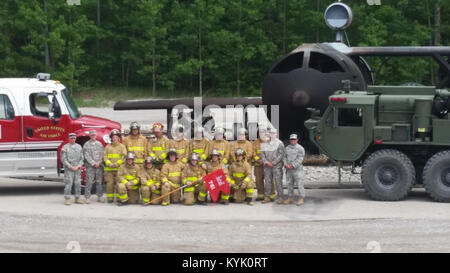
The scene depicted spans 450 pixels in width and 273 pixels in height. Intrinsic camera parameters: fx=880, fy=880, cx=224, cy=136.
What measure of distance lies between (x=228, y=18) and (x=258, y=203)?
3992cm

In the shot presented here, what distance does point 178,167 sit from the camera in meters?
17.2

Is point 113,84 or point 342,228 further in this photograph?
point 113,84

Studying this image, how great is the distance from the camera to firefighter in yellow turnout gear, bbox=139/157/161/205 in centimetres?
1698

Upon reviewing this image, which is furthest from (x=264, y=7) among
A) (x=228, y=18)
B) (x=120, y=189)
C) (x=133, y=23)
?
(x=120, y=189)

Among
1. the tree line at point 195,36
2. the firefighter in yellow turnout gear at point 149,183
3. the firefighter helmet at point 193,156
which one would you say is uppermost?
the tree line at point 195,36

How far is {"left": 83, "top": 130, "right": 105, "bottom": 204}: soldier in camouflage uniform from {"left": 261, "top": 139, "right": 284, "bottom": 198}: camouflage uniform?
10.7ft

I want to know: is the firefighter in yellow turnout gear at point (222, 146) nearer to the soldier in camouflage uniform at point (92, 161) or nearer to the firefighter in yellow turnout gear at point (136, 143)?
the firefighter in yellow turnout gear at point (136, 143)

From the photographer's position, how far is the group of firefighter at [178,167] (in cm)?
1705

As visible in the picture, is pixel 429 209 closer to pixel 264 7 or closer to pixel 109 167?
pixel 109 167

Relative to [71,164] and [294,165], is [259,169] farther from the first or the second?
[71,164]

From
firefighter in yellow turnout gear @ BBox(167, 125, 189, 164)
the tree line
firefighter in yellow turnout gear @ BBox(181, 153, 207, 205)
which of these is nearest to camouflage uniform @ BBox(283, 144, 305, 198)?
firefighter in yellow turnout gear @ BBox(181, 153, 207, 205)

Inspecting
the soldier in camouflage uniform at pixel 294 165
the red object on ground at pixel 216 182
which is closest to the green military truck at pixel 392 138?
the soldier in camouflage uniform at pixel 294 165
